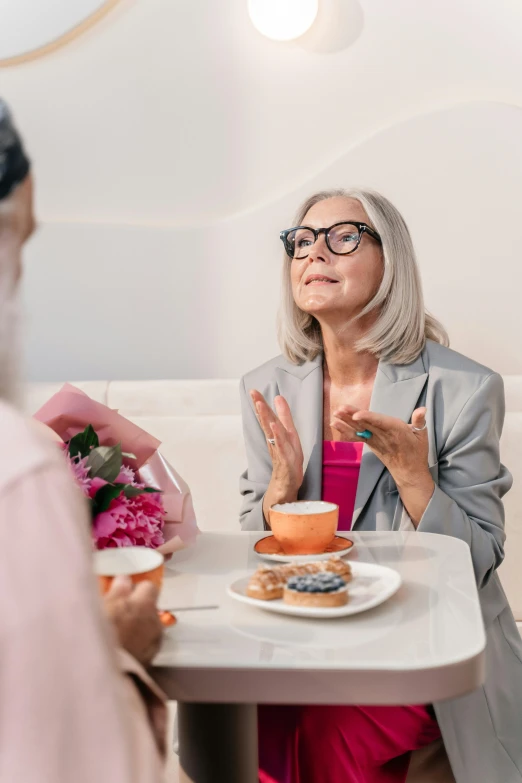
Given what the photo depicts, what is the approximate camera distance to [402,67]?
Answer: 87.1 inches

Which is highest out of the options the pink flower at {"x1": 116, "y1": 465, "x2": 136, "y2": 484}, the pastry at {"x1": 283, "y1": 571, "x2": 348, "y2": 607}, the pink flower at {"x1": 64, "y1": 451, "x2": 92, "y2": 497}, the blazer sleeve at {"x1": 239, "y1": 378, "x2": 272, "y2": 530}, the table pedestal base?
the pink flower at {"x1": 64, "y1": 451, "x2": 92, "y2": 497}

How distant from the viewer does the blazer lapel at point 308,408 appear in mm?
1591

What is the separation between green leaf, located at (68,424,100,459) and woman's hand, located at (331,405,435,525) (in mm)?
405

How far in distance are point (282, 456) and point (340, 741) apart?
1.64ft

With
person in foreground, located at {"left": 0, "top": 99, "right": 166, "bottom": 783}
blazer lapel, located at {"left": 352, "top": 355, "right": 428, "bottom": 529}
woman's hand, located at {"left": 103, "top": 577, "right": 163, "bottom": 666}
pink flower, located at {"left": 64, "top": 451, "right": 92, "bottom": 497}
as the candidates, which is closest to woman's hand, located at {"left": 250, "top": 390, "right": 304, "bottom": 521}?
blazer lapel, located at {"left": 352, "top": 355, "right": 428, "bottom": 529}

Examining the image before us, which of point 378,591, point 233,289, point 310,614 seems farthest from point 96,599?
point 233,289

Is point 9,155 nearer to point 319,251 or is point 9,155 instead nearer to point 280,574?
point 280,574

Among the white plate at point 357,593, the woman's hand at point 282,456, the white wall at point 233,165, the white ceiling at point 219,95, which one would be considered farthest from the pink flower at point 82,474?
the white ceiling at point 219,95

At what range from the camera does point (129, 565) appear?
2.96 feet

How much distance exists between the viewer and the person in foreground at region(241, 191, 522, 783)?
50.2 inches

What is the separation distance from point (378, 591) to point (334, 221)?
1.00m

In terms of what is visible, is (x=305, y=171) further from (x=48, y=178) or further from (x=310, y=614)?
(x=310, y=614)

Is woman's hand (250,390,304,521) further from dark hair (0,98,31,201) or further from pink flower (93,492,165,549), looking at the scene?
dark hair (0,98,31,201)

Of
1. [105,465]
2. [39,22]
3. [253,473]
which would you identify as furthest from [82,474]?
[39,22]
